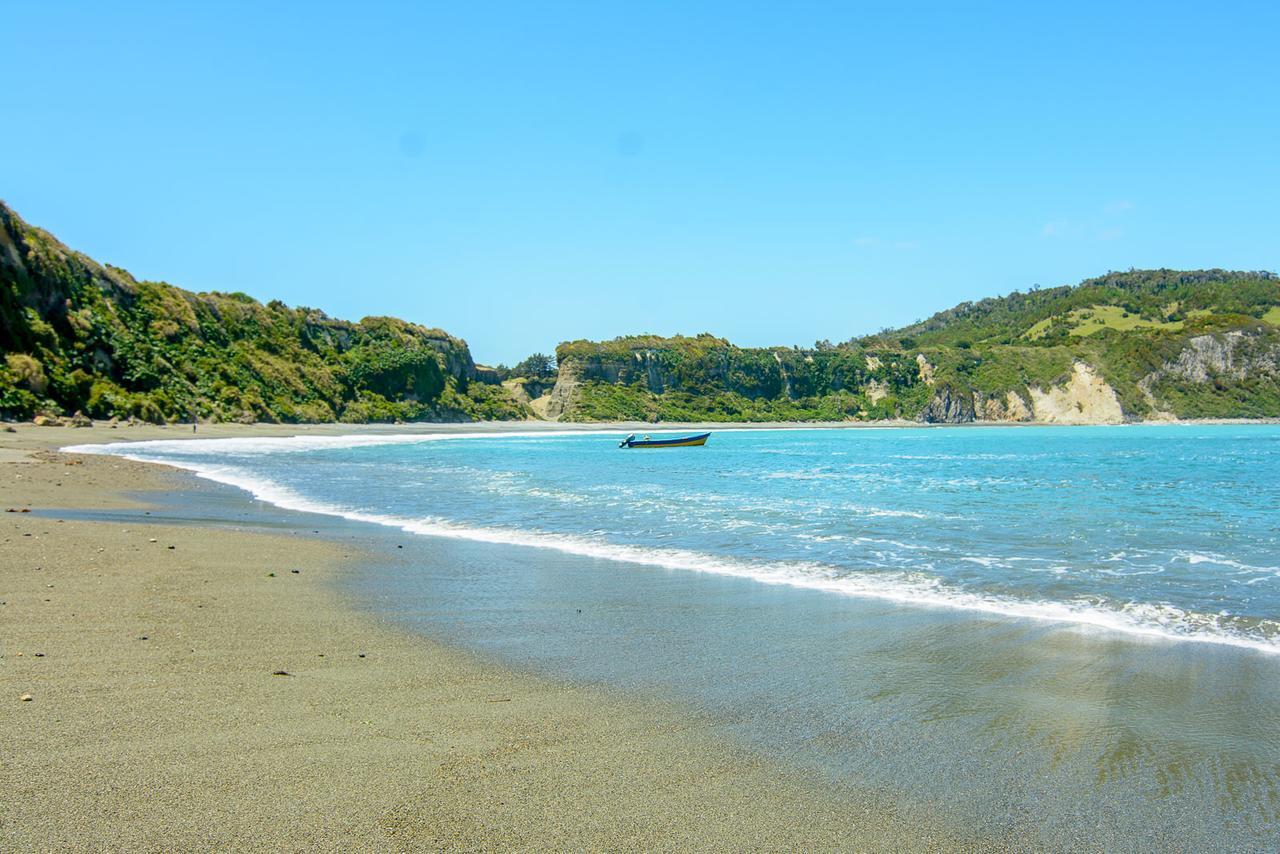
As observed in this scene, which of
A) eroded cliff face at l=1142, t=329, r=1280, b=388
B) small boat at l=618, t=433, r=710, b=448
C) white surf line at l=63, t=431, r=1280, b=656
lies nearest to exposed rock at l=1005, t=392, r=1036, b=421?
eroded cliff face at l=1142, t=329, r=1280, b=388

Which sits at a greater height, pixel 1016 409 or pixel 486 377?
pixel 486 377

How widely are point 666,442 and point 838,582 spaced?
45.0 meters

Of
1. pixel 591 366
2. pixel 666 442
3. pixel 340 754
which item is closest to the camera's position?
pixel 340 754

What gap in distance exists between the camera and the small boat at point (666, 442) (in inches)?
2101

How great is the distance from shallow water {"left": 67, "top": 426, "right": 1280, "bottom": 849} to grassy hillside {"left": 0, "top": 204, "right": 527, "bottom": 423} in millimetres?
39458

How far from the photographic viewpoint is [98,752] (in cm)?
403

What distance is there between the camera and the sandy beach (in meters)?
3.46

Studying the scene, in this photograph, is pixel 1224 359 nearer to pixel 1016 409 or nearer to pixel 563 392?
pixel 1016 409

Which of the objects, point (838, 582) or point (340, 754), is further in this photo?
point (838, 582)

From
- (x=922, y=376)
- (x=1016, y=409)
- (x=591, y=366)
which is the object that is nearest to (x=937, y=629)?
(x=591, y=366)

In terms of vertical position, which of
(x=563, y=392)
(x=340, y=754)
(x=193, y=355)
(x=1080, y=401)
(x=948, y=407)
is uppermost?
(x=193, y=355)

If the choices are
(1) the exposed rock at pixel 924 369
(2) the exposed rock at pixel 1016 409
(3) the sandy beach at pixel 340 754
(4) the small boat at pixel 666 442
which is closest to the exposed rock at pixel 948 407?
(2) the exposed rock at pixel 1016 409

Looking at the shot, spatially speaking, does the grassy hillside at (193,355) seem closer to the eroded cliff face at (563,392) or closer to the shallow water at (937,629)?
the eroded cliff face at (563,392)

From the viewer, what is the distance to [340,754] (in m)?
4.18
